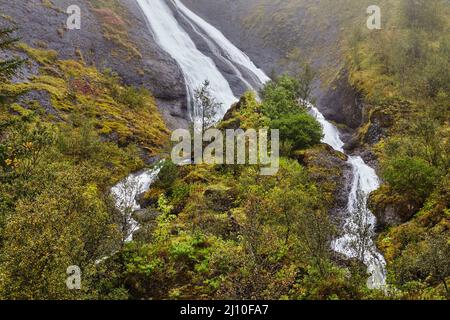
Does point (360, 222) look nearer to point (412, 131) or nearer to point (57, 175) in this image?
point (57, 175)

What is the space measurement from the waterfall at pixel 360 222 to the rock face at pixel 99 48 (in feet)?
53.4

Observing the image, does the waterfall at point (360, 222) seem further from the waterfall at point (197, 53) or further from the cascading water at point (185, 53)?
the cascading water at point (185, 53)

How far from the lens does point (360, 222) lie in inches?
584

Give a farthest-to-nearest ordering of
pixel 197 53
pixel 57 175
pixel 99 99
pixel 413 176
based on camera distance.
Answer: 1. pixel 197 53
2. pixel 99 99
3. pixel 413 176
4. pixel 57 175

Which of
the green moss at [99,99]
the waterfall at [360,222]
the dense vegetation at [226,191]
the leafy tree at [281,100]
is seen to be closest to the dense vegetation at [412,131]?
the dense vegetation at [226,191]

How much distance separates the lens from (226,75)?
2092 inches

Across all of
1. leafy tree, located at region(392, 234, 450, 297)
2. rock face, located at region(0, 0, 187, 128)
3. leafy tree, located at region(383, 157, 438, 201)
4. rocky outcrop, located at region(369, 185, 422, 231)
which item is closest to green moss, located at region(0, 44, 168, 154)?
rock face, located at region(0, 0, 187, 128)

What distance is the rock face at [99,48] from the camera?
43844 millimetres

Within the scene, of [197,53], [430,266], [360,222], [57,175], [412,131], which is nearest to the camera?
[430,266]

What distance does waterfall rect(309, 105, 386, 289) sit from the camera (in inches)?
579

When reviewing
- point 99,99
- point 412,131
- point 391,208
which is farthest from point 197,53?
point 391,208

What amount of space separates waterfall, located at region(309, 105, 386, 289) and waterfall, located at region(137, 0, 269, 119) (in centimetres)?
1156

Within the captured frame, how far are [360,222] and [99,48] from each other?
40.9 meters

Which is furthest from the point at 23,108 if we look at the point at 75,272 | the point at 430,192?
the point at 430,192
